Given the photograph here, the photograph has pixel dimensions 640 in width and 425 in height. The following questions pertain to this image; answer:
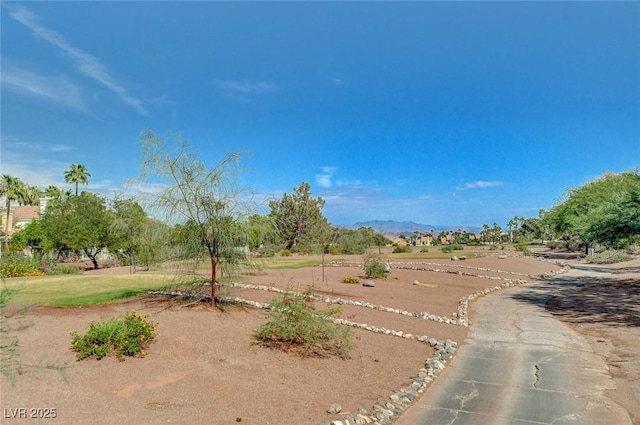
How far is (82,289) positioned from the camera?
57.7ft

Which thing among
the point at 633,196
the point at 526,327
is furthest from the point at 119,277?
the point at 633,196

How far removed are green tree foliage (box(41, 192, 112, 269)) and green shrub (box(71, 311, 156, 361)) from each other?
27993mm

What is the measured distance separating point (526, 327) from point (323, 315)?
28.2 ft

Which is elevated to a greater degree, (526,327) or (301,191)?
(301,191)

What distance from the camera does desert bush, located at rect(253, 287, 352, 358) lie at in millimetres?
10883

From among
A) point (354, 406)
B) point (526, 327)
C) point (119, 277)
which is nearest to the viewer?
point (354, 406)

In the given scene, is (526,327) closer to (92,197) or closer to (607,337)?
(607,337)

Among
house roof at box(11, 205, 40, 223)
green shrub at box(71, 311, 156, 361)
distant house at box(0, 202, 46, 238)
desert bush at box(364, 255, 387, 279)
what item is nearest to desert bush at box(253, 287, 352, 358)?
green shrub at box(71, 311, 156, 361)

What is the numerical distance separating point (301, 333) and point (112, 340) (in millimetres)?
4254

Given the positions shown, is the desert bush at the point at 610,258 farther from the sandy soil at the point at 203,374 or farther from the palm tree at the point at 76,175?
the palm tree at the point at 76,175

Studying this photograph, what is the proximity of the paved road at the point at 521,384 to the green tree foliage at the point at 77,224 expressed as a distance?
31273 millimetres

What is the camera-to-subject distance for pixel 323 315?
1127cm

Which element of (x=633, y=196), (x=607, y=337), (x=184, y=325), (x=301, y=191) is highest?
(x=301, y=191)

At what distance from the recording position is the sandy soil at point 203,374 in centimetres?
716
